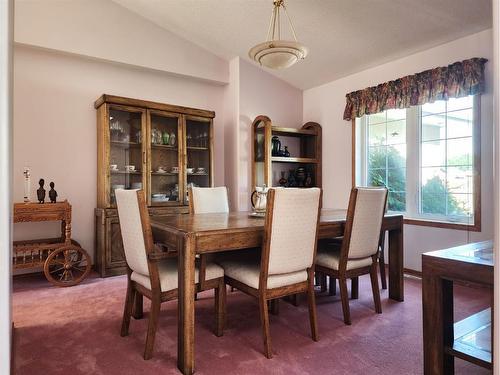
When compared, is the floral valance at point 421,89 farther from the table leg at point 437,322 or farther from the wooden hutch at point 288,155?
the table leg at point 437,322

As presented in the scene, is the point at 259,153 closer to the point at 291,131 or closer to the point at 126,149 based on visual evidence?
the point at 291,131

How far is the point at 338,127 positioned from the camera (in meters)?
4.55

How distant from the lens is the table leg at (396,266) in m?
2.80

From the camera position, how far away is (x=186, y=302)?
1.74 meters

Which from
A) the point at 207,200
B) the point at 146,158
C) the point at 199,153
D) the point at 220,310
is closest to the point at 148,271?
the point at 220,310

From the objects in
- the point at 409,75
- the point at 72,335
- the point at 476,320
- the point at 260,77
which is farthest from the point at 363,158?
the point at 72,335

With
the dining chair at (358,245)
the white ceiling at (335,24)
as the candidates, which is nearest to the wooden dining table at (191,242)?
the dining chair at (358,245)

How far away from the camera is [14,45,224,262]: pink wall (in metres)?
3.50

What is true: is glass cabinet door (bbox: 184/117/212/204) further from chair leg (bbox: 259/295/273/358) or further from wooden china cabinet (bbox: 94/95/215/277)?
chair leg (bbox: 259/295/273/358)

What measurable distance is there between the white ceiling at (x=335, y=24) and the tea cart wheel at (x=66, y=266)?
2.78m

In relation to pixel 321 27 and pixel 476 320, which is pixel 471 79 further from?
pixel 476 320

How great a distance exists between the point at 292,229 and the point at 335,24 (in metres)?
2.47

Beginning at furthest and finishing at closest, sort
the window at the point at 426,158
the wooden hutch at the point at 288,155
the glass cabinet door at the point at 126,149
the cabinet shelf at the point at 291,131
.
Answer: the cabinet shelf at the point at 291,131 < the wooden hutch at the point at 288,155 < the glass cabinet door at the point at 126,149 < the window at the point at 426,158

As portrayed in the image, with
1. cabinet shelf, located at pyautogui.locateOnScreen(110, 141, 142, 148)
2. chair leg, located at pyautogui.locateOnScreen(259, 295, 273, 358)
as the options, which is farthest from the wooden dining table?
cabinet shelf, located at pyautogui.locateOnScreen(110, 141, 142, 148)
